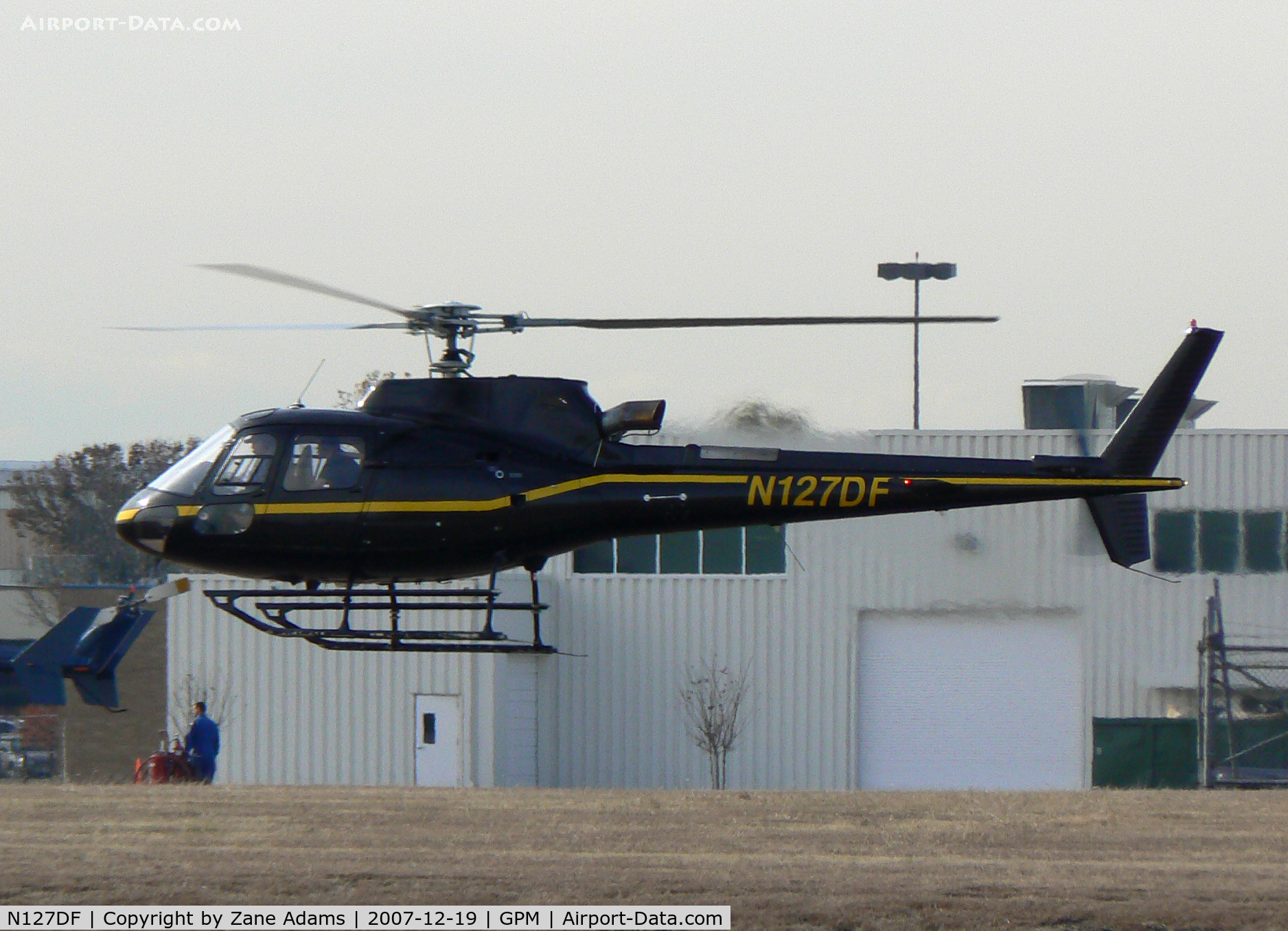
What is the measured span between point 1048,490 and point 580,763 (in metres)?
24.5

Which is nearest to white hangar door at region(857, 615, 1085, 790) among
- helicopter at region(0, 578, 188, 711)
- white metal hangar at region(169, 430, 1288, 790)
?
white metal hangar at region(169, 430, 1288, 790)

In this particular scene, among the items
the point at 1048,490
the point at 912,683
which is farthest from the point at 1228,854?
the point at 912,683

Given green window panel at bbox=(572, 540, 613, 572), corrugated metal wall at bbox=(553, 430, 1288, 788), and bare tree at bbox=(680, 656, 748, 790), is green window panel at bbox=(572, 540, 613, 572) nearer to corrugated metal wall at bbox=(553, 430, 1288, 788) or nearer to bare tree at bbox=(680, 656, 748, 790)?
corrugated metal wall at bbox=(553, 430, 1288, 788)

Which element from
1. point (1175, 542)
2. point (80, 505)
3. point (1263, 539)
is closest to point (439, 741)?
point (1175, 542)

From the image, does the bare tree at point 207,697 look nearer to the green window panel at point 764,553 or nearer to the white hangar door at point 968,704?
the green window panel at point 764,553

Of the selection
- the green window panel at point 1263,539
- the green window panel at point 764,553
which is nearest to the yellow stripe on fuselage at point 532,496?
the green window panel at point 1263,539

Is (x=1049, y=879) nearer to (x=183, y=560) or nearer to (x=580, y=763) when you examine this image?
(x=183, y=560)

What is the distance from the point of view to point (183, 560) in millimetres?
15984

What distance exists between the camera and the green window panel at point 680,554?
38.4 metres

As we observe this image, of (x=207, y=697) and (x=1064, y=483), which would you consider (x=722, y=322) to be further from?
(x=207, y=697)

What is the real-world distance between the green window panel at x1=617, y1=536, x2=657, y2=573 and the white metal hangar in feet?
0.15

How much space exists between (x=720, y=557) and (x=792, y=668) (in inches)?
117

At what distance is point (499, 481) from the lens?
15594 mm

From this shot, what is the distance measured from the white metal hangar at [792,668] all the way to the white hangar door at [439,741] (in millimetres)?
48
